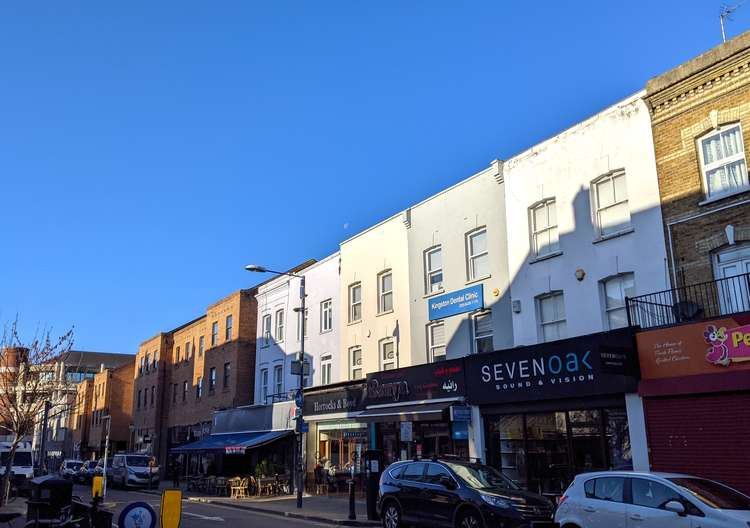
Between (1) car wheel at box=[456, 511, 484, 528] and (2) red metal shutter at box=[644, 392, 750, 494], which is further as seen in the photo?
(2) red metal shutter at box=[644, 392, 750, 494]

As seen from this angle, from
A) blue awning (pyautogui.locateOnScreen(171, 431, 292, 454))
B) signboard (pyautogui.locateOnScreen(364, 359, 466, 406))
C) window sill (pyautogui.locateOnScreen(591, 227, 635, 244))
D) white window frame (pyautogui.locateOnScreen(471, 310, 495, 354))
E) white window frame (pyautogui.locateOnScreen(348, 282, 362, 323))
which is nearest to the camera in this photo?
window sill (pyautogui.locateOnScreen(591, 227, 635, 244))

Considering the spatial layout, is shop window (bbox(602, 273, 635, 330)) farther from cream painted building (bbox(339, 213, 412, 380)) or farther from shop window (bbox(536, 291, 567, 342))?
cream painted building (bbox(339, 213, 412, 380))

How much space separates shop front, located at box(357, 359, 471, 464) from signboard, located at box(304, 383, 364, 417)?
30.7 inches

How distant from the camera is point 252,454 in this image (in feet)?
114

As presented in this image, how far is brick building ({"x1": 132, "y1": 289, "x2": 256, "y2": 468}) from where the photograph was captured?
37.9m

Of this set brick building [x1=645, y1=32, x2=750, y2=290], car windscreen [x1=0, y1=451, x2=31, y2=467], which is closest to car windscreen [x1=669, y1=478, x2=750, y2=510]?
brick building [x1=645, y1=32, x2=750, y2=290]

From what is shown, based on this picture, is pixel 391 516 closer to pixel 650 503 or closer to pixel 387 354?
pixel 650 503

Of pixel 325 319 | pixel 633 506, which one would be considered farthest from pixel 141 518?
pixel 325 319

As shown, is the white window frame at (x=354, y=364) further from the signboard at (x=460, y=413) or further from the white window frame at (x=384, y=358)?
the signboard at (x=460, y=413)

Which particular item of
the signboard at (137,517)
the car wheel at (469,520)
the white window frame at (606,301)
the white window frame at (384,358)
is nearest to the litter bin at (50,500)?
the signboard at (137,517)

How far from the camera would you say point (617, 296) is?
17.8m

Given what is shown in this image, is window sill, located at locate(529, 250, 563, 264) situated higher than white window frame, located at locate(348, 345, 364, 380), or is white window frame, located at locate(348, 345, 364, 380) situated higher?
window sill, located at locate(529, 250, 563, 264)

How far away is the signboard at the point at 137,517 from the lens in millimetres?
8617

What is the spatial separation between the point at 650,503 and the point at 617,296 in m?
8.19
